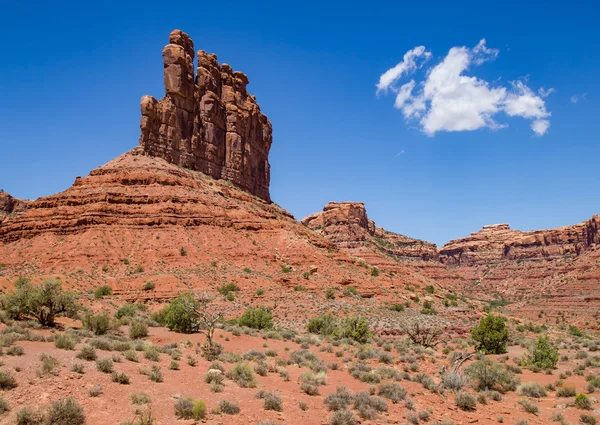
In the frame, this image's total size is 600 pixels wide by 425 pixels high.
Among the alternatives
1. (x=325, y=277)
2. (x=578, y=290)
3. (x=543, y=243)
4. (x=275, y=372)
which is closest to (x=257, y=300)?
(x=325, y=277)

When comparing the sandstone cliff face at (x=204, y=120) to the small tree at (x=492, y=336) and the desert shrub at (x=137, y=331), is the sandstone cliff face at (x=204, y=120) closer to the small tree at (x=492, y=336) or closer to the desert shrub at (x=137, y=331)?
the desert shrub at (x=137, y=331)

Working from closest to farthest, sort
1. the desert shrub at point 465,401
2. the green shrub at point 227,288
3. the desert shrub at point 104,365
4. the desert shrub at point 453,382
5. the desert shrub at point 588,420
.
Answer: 1. the desert shrub at point 104,365
2. the desert shrub at point 588,420
3. the desert shrub at point 465,401
4. the desert shrub at point 453,382
5. the green shrub at point 227,288

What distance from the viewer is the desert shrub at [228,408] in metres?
11.1

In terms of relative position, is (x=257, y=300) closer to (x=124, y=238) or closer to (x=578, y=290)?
(x=124, y=238)

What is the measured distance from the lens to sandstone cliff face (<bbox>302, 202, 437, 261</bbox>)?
109938 mm

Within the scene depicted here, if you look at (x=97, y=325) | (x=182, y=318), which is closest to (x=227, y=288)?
(x=182, y=318)

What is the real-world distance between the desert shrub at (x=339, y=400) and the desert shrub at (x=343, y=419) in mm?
1140

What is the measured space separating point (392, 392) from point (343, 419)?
3.91 meters

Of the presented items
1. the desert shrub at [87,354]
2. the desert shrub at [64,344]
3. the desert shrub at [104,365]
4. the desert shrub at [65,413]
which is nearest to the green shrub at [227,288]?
the desert shrub at [64,344]

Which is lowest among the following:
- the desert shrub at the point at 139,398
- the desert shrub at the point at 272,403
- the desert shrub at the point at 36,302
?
the desert shrub at the point at 272,403

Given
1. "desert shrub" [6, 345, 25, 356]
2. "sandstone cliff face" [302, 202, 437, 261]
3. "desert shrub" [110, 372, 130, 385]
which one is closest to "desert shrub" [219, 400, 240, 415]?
"desert shrub" [110, 372, 130, 385]

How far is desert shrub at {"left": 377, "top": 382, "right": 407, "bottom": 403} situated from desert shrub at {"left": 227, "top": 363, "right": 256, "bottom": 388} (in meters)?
4.45

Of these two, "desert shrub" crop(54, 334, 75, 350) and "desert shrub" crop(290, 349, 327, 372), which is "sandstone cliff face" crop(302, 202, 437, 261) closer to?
"desert shrub" crop(290, 349, 327, 372)

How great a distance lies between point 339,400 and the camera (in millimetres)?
12711
